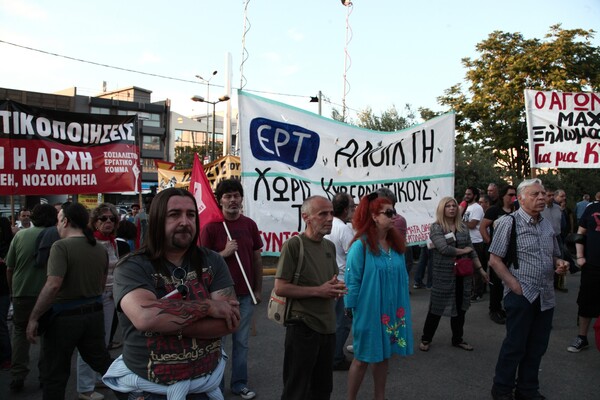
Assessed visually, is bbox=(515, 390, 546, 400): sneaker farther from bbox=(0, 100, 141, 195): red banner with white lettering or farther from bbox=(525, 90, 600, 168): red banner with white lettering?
bbox=(0, 100, 141, 195): red banner with white lettering

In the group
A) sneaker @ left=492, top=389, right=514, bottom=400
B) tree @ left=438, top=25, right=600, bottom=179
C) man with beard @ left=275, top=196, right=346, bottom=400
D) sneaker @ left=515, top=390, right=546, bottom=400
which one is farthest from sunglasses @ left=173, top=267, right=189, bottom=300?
tree @ left=438, top=25, right=600, bottom=179

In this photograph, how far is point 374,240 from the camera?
12.5ft

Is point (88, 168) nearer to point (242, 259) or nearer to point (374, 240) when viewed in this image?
point (242, 259)

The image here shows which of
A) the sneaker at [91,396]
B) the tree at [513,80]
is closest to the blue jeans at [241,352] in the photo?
the sneaker at [91,396]

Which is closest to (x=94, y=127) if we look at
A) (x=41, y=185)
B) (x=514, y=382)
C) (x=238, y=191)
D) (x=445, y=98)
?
(x=41, y=185)

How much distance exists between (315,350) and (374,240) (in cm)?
100

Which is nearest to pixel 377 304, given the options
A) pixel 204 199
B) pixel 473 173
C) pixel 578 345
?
pixel 204 199

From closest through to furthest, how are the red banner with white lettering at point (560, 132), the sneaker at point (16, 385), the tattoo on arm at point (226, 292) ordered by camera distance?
the tattoo on arm at point (226, 292)
the sneaker at point (16, 385)
the red banner with white lettering at point (560, 132)

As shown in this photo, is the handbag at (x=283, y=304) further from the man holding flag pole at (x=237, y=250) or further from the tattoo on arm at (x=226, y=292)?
the tattoo on arm at (x=226, y=292)

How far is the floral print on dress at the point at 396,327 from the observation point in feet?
12.2

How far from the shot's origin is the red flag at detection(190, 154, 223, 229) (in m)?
4.38

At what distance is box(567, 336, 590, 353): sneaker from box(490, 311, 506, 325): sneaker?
1250 millimetres

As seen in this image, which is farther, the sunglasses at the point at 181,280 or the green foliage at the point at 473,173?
the green foliage at the point at 473,173

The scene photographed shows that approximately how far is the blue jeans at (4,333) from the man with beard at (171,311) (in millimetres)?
3616
